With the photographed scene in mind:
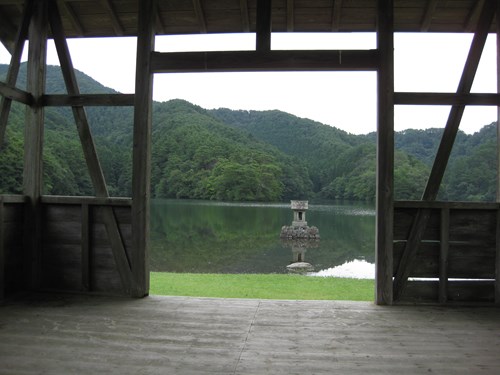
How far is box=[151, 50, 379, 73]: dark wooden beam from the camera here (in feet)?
A: 14.1

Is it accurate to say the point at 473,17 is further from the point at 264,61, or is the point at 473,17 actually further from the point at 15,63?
the point at 15,63

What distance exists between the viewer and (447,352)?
2822 mm

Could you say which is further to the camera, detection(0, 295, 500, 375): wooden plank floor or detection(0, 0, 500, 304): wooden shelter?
detection(0, 0, 500, 304): wooden shelter

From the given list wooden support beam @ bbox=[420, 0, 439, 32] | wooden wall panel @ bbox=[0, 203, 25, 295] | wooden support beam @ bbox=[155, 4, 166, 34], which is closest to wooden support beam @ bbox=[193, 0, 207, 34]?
wooden support beam @ bbox=[155, 4, 166, 34]

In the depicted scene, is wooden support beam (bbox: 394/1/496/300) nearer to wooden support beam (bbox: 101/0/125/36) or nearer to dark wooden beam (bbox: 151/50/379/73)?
dark wooden beam (bbox: 151/50/379/73)

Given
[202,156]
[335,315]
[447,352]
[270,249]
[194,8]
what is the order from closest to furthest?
[447,352] < [335,315] < [194,8] < [270,249] < [202,156]

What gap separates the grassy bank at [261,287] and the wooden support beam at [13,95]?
3.35 metres

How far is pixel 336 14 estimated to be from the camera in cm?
464

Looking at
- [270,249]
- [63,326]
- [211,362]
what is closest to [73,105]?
[63,326]

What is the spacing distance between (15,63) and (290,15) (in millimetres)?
2901

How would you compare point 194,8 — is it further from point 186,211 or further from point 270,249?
point 186,211

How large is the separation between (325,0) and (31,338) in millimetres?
4128

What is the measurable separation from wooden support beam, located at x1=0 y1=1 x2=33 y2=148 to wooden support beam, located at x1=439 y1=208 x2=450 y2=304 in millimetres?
4387

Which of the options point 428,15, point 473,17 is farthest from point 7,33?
point 473,17
